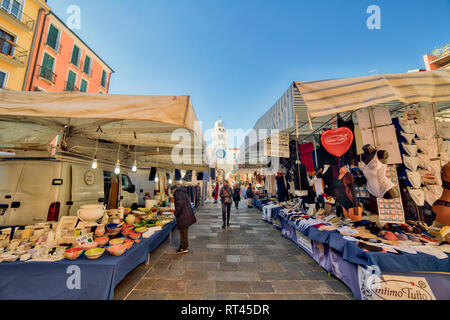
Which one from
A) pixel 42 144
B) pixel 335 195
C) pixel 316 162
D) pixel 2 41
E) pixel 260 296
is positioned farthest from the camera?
pixel 2 41

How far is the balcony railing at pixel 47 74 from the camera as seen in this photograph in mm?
11002

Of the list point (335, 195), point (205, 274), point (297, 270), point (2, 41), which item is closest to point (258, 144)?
point (335, 195)

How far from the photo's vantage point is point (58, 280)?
2004 mm

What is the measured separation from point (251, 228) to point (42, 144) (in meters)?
6.51

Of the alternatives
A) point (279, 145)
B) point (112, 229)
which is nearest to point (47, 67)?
point (112, 229)

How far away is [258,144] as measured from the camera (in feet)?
20.8

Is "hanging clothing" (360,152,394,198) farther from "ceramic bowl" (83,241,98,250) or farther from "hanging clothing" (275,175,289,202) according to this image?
"ceramic bowl" (83,241,98,250)

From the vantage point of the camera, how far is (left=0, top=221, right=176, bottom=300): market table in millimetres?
1967

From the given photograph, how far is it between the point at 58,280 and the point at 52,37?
18.3 meters

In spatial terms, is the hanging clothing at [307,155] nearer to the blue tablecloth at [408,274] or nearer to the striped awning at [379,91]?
the striped awning at [379,91]

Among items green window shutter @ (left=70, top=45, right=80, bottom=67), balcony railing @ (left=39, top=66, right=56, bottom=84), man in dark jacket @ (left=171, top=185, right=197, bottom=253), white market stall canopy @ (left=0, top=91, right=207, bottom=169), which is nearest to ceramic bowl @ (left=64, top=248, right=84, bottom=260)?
white market stall canopy @ (left=0, top=91, right=207, bottom=169)

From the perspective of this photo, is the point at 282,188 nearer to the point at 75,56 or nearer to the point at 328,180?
the point at 328,180

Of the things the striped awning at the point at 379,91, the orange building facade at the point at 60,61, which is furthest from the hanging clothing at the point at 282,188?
the orange building facade at the point at 60,61
